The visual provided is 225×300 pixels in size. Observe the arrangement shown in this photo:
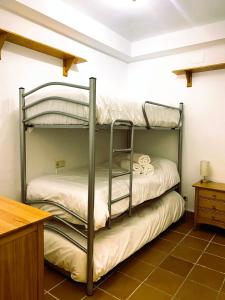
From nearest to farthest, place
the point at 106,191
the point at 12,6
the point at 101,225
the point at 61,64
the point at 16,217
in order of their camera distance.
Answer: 1. the point at 16,217
2. the point at 101,225
3. the point at 106,191
4. the point at 12,6
5. the point at 61,64

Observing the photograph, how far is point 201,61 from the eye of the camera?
3.33 m

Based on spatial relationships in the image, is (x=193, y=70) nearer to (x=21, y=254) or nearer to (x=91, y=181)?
(x=91, y=181)

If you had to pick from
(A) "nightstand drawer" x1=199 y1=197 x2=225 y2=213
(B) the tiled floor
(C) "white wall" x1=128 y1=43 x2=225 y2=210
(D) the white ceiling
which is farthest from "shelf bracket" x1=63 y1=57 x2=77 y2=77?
(A) "nightstand drawer" x1=199 y1=197 x2=225 y2=213

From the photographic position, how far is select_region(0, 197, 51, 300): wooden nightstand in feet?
4.14

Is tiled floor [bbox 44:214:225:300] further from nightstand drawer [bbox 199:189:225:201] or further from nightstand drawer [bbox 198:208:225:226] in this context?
nightstand drawer [bbox 199:189:225:201]

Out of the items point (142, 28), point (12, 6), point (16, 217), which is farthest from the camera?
point (142, 28)

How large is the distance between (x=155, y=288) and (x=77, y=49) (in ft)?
9.19

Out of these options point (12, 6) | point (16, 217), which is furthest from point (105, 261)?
point (12, 6)

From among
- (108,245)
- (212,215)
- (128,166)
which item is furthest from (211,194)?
(108,245)

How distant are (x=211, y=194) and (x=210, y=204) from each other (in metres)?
0.13

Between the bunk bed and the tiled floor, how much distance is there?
15 centimetres

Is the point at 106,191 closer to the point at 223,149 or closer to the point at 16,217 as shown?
the point at 16,217

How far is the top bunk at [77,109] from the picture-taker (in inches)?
71.6

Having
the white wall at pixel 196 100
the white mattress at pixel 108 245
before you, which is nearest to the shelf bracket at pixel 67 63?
the white wall at pixel 196 100
